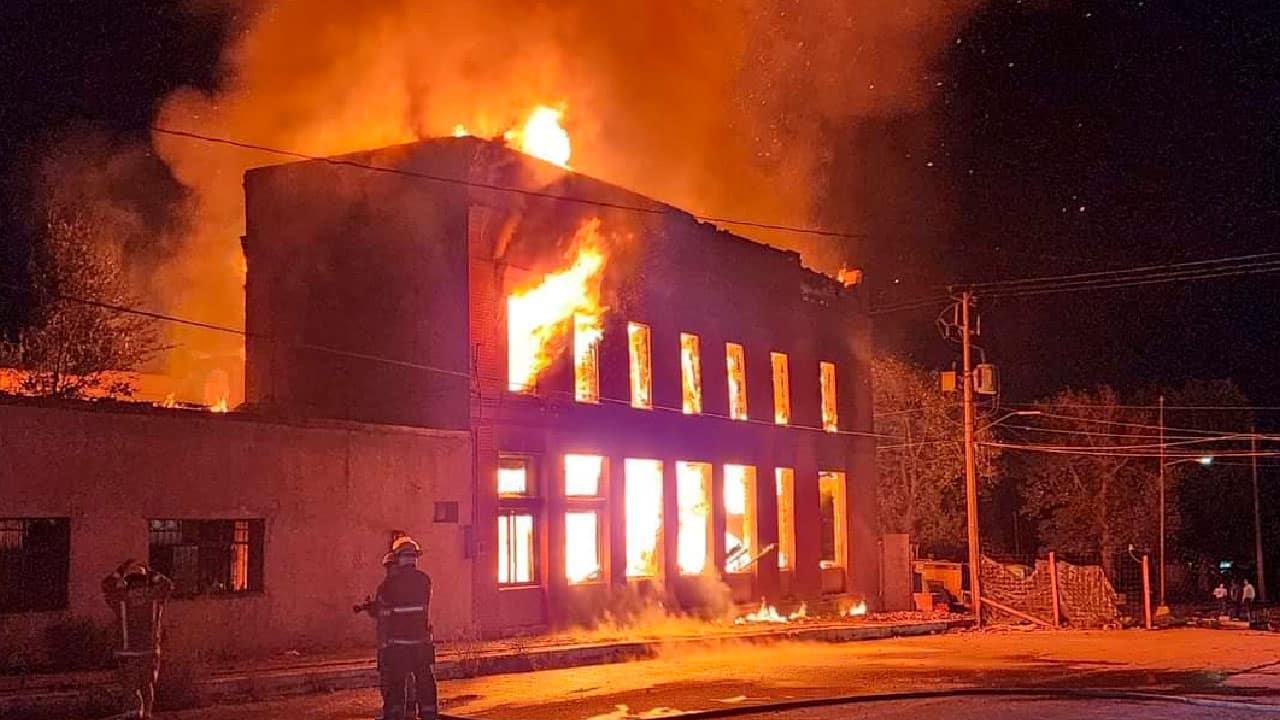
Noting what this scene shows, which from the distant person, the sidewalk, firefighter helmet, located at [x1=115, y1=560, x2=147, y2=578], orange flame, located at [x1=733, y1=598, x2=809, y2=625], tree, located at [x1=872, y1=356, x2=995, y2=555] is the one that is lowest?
the distant person

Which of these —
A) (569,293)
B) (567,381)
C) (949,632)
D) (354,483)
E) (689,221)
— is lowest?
(949,632)

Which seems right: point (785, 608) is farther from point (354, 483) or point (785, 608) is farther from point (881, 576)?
point (354, 483)

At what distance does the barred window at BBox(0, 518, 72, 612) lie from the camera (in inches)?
638

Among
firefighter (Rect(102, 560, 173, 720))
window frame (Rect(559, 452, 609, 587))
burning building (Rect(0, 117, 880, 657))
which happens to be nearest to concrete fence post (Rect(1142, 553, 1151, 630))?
burning building (Rect(0, 117, 880, 657))

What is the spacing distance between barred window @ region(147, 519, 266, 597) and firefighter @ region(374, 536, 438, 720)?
7.88 metres

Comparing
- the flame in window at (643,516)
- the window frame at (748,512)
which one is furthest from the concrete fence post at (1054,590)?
the flame in window at (643,516)

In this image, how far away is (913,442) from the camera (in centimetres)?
4834

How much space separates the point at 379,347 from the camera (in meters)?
23.7

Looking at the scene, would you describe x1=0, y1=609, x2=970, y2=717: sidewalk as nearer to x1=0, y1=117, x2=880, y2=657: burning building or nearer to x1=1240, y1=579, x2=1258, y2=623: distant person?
x1=0, y1=117, x2=880, y2=657: burning building

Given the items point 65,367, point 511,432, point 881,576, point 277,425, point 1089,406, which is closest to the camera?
point 277,425

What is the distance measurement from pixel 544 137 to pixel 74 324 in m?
10.3

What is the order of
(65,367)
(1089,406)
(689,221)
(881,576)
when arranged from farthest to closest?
(1089,406) → (881,576) → (689,221) → (65,367)

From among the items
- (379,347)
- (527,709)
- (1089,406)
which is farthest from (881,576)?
(1089,406)

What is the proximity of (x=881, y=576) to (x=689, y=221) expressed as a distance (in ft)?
37.5
